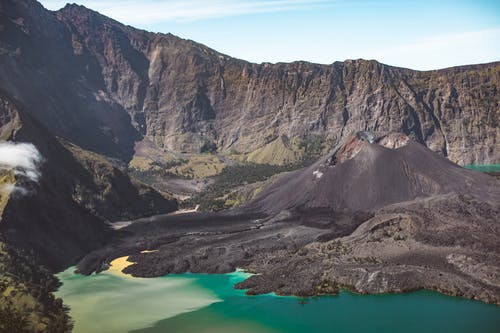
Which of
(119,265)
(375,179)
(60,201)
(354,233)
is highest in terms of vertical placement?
(60,201)

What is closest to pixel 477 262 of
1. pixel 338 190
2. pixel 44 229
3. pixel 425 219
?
pixel 425 219

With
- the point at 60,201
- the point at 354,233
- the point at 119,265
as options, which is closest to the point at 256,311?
the point at 354,233

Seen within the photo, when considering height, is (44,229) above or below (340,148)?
below

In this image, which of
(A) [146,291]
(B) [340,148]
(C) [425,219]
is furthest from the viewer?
(B) [340,148]

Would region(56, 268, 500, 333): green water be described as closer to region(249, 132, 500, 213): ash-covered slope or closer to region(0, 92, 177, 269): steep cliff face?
region(0, 92, 177, 269): steep cliff face

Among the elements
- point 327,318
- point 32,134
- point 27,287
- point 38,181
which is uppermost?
point 32,134

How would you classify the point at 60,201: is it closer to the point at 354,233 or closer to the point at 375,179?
the point at 354,233

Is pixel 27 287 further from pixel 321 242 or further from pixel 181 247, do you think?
pixel 321 242
